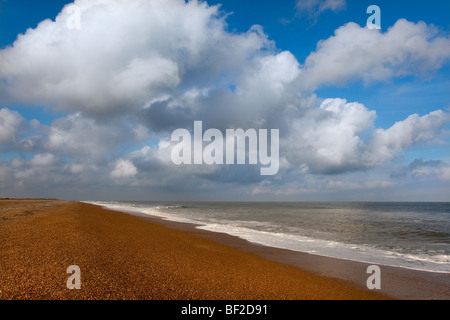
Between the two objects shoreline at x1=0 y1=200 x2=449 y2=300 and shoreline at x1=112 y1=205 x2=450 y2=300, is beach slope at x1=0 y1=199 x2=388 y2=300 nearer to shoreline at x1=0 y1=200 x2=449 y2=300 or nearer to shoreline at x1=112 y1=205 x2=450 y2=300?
shoreline at x1=0 y1=200 x2=449 y2=300

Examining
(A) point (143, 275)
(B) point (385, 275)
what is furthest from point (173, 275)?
(B) point (385, 275)

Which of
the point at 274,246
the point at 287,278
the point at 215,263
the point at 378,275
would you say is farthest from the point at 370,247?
the point at 215,263

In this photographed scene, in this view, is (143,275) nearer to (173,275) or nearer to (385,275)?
(173,275)

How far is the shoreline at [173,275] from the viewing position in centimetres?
700

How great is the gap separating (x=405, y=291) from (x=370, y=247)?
415 inches

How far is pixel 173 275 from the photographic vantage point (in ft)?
29.0

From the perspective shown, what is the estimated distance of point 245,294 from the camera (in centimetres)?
785

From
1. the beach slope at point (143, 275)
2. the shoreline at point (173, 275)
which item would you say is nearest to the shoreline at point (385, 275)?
the shoreline at point (173, 275)

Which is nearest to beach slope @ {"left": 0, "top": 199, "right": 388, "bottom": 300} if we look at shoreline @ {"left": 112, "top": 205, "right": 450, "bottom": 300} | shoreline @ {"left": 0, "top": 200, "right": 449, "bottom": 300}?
shoreline @ {"left": 0, "top": 200, "right": 449, "bottom": 300}

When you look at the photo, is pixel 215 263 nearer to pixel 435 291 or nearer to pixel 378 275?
pixel 378 275

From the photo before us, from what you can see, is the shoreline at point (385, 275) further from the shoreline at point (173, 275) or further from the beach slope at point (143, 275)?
the beach slope at point (143, 275)

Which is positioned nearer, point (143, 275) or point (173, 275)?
point (143, 275)

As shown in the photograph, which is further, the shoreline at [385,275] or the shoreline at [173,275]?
the shoreline at [385,275]
